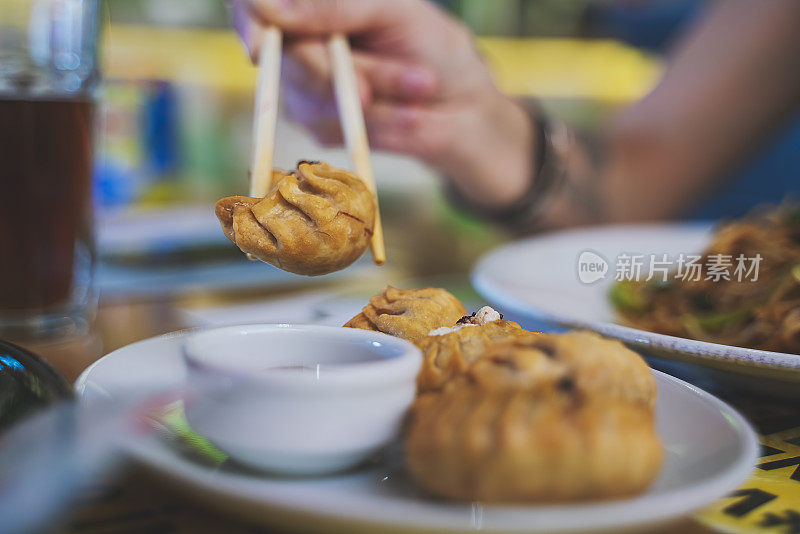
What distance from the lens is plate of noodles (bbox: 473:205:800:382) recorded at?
0.97 meters

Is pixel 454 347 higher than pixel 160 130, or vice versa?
pixel 160 130

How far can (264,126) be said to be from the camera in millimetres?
736

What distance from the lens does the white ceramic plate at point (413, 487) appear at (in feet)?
1.28

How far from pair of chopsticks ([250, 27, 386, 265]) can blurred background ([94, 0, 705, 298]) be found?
0.89 metres

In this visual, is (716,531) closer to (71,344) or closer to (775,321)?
(775,321)

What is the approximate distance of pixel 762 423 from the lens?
77cm

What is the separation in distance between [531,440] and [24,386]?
0.38m

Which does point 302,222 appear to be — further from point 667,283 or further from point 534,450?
point 667,283

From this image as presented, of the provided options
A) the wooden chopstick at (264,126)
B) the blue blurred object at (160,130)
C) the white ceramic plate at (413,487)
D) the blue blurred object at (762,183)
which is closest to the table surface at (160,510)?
the white ceramic plate at (413,487)

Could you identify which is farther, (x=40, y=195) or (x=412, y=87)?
(x=412, y=87)

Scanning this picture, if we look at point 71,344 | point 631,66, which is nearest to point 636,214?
point 71,344

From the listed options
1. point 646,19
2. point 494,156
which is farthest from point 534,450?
point 646,19

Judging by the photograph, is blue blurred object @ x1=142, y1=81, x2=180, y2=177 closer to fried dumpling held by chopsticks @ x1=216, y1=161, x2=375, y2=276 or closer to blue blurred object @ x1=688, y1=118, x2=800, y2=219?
blue blurred object @ x1=688, y1=118, x2=800, y2=219
